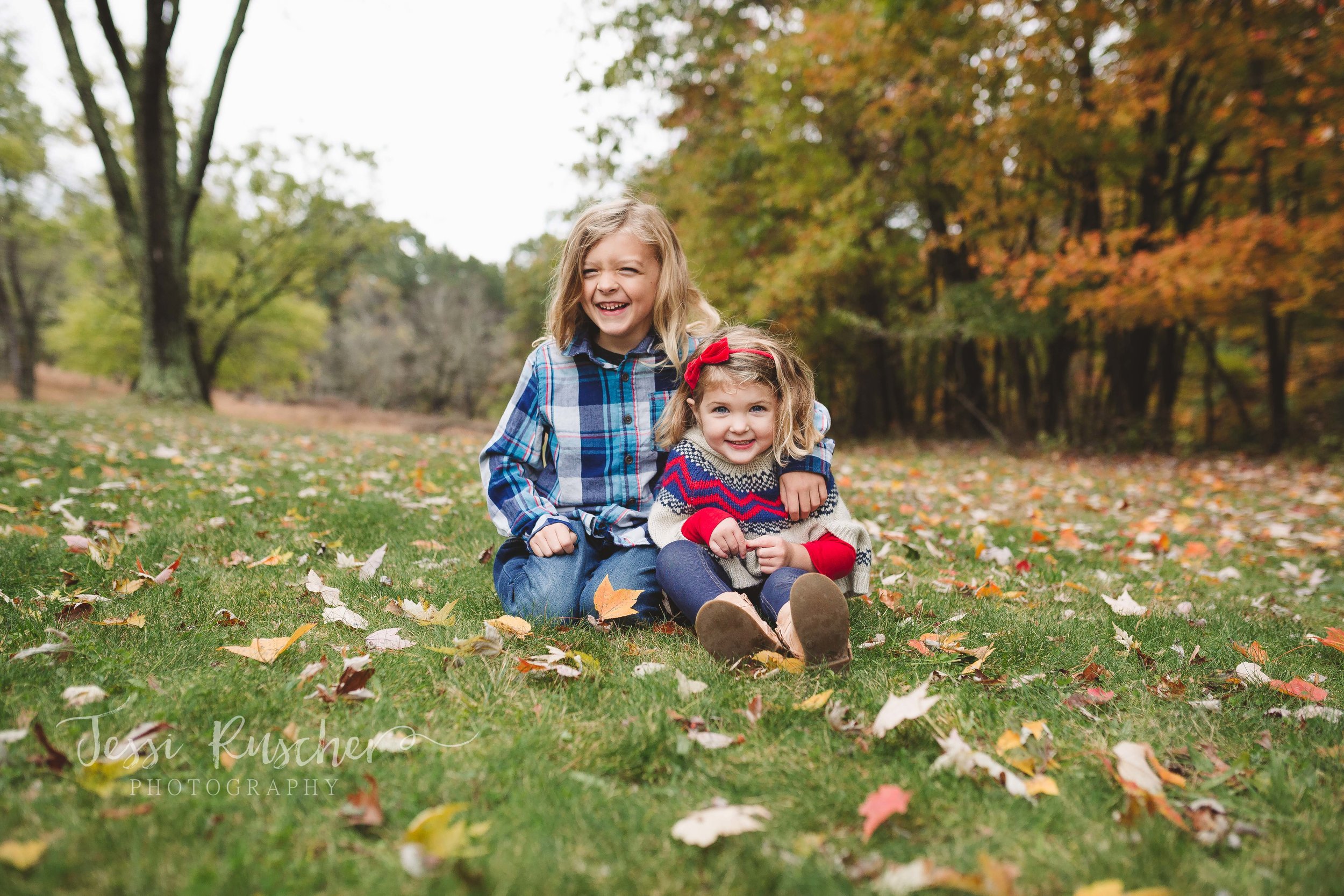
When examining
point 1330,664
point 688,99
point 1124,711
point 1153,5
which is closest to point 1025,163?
point 1153,5

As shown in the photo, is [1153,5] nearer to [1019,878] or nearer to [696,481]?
[696,481]

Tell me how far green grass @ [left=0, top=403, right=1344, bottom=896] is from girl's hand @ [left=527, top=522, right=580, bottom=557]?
11.1 inches

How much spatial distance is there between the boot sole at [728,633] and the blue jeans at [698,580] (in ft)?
0.32

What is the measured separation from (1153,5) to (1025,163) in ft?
7.70

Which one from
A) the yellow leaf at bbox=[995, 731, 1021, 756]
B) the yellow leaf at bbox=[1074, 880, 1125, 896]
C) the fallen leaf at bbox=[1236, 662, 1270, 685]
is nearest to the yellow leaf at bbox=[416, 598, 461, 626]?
the yellow leaf at bbox=[995, 731, 1021, 756]

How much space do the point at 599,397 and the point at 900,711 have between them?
5.05 feet

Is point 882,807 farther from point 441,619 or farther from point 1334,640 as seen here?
point 1334,640

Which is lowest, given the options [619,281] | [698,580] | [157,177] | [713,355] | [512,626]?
[512,626]

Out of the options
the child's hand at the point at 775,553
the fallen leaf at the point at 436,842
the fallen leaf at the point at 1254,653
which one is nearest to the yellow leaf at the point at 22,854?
the fallen leaf at the point at 436,842

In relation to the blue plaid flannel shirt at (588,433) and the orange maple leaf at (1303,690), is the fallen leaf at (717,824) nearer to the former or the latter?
the blue plaid flannel shirt at (588,433)

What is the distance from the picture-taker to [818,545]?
2391mm

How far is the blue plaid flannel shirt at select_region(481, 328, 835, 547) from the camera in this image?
8.87ft

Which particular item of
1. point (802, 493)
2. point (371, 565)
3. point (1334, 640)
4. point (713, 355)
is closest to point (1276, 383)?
point (1334, 640)

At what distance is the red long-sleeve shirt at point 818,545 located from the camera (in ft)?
7.72
